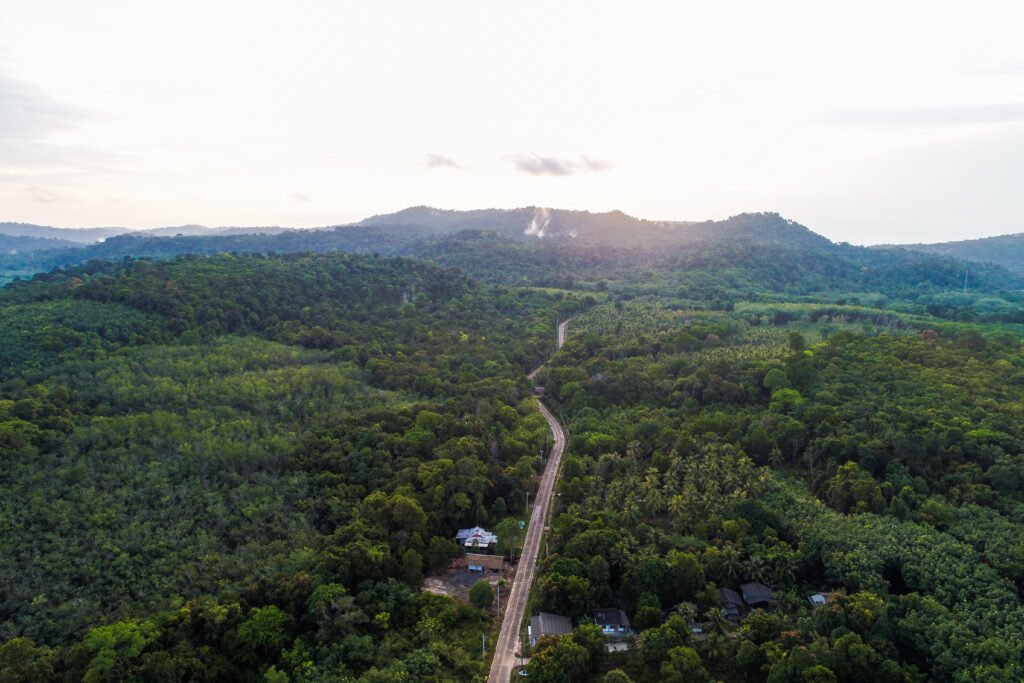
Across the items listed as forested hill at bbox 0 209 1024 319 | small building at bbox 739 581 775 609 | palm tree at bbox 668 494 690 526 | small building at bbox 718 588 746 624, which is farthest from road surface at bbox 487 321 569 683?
forested hill at bbox 0 209 1024 319

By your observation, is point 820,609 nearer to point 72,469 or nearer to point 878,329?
point 72,469

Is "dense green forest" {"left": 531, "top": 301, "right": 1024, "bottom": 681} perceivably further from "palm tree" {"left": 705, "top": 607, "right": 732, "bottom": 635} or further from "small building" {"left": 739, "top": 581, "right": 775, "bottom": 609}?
"small building" {"left": 739, "top": 581, "right": 775, "bottom": 609}

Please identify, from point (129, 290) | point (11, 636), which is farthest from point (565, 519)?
point (129, 290)

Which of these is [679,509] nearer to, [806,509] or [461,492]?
[806,509]

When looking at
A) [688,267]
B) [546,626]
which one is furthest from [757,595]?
[688,267]

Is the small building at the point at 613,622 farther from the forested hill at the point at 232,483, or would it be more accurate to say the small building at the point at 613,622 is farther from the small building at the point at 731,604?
the forested hill at the point at 232,483
